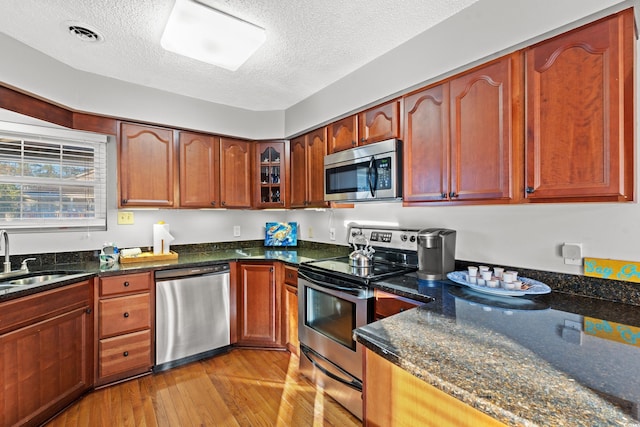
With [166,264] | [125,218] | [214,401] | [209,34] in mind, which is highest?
[209,34]

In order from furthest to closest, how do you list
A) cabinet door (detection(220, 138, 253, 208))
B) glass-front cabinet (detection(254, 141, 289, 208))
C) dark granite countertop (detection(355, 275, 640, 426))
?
glass-front cabinet (detection(254, 141, 289, 208))
cabinet door (detection(220, 138, 253, 208))
dark granite countertop (detection(355, 275, 640, 426))

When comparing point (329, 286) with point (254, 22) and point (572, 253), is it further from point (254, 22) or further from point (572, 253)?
point (254, 22)

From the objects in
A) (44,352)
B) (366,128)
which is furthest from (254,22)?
(44,352)

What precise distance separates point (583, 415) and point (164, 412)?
2.24 metres

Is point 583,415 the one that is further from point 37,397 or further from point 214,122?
point 214,122

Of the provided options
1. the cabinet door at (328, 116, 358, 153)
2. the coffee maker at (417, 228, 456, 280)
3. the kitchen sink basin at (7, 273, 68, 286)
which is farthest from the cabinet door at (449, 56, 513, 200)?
the kitchen sink basin at (7, 273, 68, 286)

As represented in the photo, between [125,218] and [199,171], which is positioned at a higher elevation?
[199,171]

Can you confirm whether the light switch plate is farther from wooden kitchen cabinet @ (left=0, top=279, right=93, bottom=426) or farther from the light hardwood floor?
wooden kitchen cabinet @ (left=0, top=279, right=93, bottom=426)

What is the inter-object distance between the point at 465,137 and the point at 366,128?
799mm

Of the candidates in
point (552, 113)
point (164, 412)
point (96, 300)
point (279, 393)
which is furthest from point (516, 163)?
point (96, 300)

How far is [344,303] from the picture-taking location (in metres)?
1.97

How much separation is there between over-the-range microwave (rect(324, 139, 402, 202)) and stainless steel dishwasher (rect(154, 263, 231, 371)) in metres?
1.27

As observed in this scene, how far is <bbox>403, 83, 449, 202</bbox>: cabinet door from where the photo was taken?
181cm

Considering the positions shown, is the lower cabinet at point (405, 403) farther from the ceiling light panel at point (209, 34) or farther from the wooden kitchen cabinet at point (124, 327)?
the wooden kitchen cabinet at point (124, 327)
